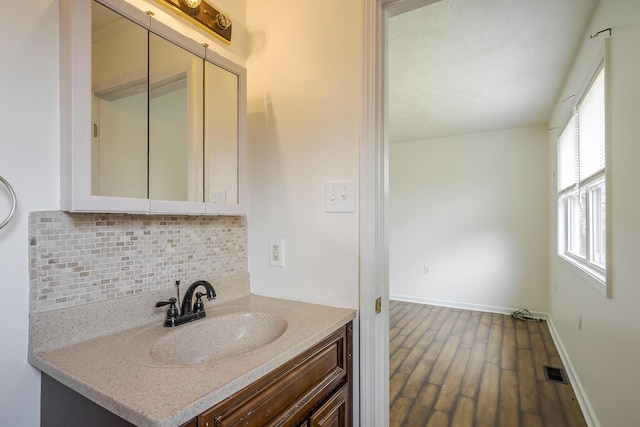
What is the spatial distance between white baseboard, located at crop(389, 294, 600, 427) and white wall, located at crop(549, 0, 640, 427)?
0.28ft

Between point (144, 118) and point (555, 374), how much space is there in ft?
11.2

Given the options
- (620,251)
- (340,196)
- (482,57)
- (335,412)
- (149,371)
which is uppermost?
(482,57)

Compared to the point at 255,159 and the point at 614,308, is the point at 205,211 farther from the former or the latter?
the point at 614,308

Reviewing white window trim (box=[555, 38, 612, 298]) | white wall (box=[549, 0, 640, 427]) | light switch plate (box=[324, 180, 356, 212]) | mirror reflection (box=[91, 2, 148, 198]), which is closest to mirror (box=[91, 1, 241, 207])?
mirror reflection (box=[91, 2, 148, 198])

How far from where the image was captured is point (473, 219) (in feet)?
14.4

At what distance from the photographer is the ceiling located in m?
1.92

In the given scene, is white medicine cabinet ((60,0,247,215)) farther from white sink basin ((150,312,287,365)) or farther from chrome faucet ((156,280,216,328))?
white sink basin ((150,312,287,365))

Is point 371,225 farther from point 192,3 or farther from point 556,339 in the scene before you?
point 556,339

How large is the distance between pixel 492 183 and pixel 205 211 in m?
4.20

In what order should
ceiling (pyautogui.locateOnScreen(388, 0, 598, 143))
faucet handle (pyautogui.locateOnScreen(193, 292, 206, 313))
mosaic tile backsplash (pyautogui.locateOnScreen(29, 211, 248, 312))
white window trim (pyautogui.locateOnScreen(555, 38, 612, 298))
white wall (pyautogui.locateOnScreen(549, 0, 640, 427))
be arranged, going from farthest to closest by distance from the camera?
ceiling (pyautogui.locateOnScreen(388, 0, 598, 143)) → white window trim (pyautogui.locateOnScreen(555, 38, 612, 298)) → white wall (pyautogui.locateOnScreen(549, 0, 640, 427)) → faucet handle (pyautogui.locateOnScreen(193, 292, 206, 313)) → mosaic tile backsplash (pyautogui.locateOnScreen(29, 211, 248, 312))

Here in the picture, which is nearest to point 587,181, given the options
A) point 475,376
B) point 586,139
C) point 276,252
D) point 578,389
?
point 586,139

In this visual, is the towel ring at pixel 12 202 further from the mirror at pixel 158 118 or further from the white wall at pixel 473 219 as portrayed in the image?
the white wall at pixel 473 219

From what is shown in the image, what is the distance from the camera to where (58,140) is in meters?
0.89

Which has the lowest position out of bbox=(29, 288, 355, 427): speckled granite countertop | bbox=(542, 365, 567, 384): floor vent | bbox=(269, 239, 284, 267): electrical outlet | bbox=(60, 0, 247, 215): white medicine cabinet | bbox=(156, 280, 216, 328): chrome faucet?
bbox=(542, 365, 567, 384): floor vent
